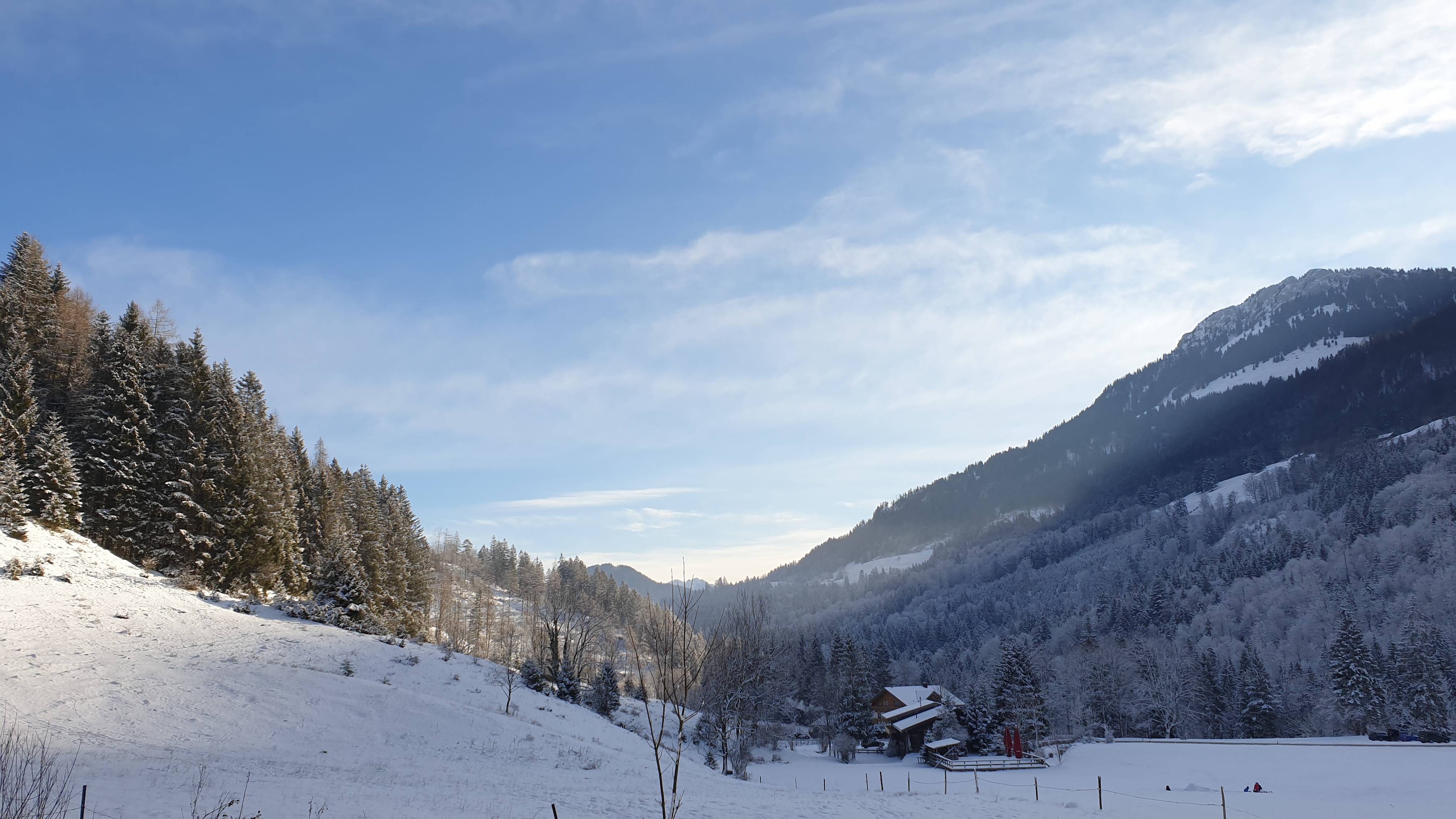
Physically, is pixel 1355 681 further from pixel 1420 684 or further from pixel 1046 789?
pixel 1046 789

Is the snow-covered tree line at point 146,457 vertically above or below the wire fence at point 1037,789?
above

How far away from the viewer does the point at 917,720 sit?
65312 millimetres

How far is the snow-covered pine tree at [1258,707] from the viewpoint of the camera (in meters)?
63.6

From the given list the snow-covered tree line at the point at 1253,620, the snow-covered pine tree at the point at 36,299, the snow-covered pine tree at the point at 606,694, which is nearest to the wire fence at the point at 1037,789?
the snow-covered pine tree at the point at 606,694

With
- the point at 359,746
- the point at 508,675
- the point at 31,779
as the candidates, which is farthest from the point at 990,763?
the point at 31,779

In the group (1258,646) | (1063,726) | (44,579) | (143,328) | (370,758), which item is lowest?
(1063,726)

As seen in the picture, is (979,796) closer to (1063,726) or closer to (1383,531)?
(1063,726)

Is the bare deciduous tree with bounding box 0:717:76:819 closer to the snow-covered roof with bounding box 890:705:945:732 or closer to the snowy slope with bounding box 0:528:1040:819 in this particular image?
the snowy slope with bounding box 0:528:1040:819

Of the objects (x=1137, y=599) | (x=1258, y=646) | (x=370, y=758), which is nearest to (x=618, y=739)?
(x=370, y=758)

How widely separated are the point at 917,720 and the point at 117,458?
65276mm

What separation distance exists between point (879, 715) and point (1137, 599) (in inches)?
3209

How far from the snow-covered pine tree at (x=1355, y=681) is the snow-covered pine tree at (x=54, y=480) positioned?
9830 centimetres

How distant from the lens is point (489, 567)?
168250 mm

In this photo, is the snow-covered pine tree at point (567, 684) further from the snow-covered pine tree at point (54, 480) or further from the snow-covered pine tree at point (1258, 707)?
the snow-covered pine tree at point (1258, 707)
